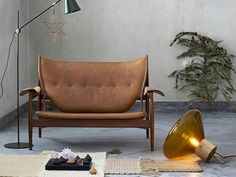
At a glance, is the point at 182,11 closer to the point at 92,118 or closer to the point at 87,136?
the point at 87,136

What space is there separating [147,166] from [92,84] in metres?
1.44

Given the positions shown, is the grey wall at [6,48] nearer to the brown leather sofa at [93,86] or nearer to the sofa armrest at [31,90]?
the brown leather sofa at [93,86]

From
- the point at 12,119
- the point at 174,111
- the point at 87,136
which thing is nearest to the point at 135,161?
the point at 87,136

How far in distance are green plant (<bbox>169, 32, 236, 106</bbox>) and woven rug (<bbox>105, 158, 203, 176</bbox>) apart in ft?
10.8

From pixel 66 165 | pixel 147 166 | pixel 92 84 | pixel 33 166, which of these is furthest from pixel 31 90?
pixel 147 166

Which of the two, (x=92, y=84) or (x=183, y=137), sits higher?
(x=92, y=84)

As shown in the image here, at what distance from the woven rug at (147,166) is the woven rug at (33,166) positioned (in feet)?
0.30

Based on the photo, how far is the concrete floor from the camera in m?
3.92

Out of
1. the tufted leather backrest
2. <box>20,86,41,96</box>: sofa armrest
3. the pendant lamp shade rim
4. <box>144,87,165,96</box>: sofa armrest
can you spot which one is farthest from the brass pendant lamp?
<box>20,86,41,96</box>: sofa armrest

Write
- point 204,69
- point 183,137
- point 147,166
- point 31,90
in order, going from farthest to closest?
→ point 204,69 → point 31,90 → point 183,137 → point 147,166

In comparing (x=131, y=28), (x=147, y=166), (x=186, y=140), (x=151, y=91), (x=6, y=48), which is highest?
(x=131, y=28)

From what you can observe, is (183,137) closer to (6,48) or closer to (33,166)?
(33,166)

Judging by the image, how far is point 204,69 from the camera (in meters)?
7.06

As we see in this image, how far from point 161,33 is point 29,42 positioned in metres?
1.98
